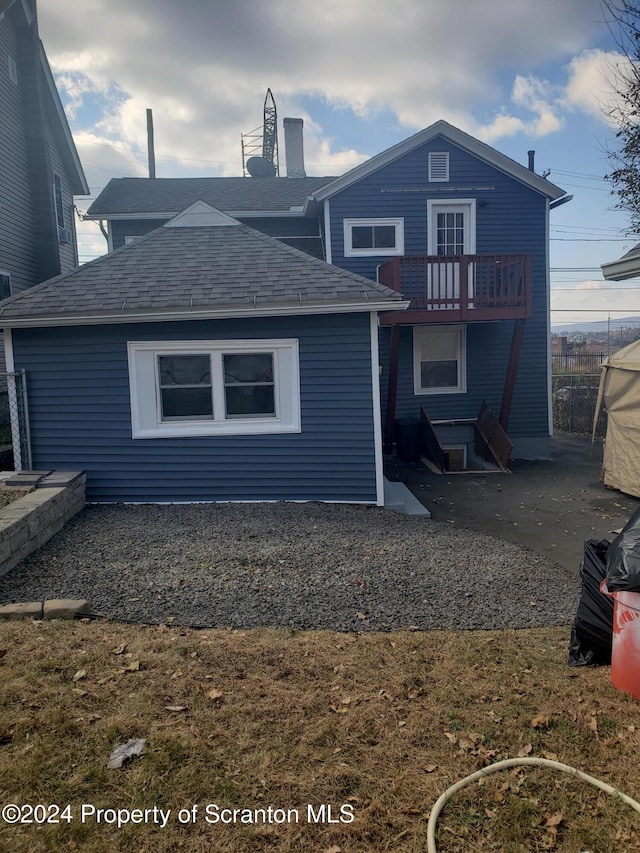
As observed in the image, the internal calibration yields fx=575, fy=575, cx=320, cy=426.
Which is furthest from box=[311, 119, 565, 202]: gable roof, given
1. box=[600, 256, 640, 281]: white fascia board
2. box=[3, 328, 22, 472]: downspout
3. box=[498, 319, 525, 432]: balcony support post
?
box=[3, 328, 22, 472]: downspout

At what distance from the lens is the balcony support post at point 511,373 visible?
12.6 metres

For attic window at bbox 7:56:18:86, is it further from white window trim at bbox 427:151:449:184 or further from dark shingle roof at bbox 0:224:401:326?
white window trim at bbox 427:151:449:184

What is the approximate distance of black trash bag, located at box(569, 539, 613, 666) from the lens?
3.59 m

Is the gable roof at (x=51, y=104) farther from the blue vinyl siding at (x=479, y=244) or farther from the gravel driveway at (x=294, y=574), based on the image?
the gravel driveway at (x=294, y=574)

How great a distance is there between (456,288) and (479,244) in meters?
1.93

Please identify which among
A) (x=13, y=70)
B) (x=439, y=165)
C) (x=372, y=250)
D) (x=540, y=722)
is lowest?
(x=540, y=722)

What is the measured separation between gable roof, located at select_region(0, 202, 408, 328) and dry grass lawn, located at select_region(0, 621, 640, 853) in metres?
4.89

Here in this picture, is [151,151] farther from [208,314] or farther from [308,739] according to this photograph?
[308,739]

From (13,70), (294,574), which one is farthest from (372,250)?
(13,70)

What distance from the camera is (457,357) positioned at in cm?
1386

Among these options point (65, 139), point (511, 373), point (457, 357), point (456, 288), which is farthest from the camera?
point (65, 139)

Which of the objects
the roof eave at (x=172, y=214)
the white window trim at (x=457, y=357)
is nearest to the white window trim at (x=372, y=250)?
the roof eave at (x=172, y=214)

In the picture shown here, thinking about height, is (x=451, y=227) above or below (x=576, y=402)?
above

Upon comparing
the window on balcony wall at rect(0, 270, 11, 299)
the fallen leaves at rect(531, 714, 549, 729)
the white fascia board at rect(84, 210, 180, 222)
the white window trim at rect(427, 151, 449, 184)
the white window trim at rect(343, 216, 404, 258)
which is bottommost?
the fallen leaves at rect(531, 714, 549, 729)
